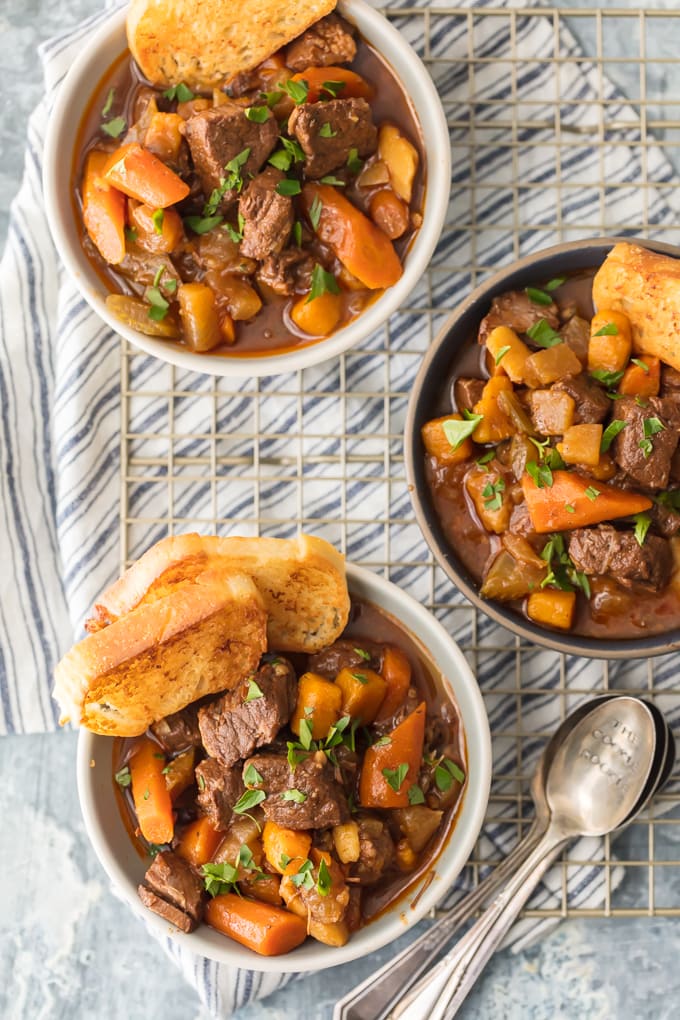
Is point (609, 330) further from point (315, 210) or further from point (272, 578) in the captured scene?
point (272, 578)

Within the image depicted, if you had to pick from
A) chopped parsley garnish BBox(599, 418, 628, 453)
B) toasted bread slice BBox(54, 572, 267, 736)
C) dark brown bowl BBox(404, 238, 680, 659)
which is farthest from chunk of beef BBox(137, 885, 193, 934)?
chopped parsley garnish BBox(599, 418, 628, 453)

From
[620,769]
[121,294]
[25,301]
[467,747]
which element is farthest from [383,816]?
[25,301]

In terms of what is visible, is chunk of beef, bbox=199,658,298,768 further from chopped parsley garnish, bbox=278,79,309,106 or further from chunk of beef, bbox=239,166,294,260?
chopped parsley garnish, bbox=278,79,309,106

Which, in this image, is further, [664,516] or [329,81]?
[329,81]

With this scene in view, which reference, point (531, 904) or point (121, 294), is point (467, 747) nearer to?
point (531, 904)

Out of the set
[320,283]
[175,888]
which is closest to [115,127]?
[320,283]

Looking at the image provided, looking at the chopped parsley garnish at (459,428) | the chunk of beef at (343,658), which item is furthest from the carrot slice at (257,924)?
the chopped parsley garnish at (459,428)

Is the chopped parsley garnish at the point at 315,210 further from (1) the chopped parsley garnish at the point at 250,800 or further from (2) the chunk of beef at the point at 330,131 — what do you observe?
(1) the chopped parsley garnish at the point at 250,800
